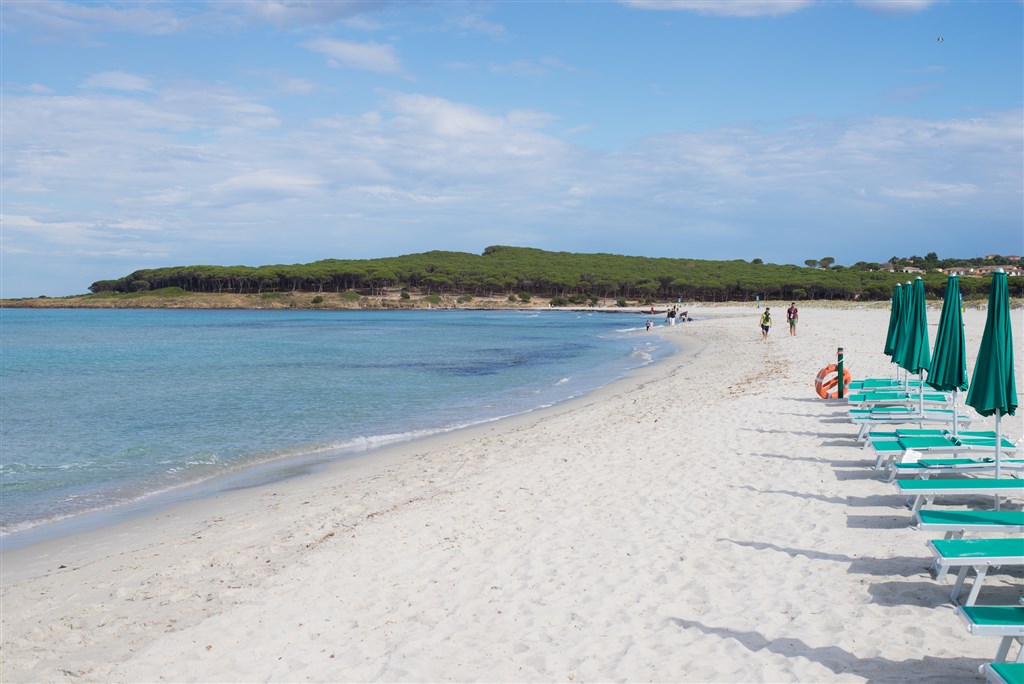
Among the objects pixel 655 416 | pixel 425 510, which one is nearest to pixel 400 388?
pixel 655 416

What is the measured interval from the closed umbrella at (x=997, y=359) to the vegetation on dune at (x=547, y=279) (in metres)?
104

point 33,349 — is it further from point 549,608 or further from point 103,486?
point 549,608

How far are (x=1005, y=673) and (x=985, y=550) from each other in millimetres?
1256

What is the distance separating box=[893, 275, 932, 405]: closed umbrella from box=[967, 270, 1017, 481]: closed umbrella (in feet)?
11.3

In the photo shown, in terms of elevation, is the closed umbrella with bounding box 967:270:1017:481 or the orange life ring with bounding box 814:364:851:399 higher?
the closed umbrella with bounding box 967:270:1017:481

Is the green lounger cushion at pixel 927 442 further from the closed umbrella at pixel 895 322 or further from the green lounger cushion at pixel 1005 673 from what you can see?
the green lounger cushion at pixel 1005 673

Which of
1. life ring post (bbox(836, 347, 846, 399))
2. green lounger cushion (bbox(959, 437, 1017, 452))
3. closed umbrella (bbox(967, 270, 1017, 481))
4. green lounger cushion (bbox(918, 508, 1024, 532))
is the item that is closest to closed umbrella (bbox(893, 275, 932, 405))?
green lounger cushion (bbox(959, 437, 1017, 452))

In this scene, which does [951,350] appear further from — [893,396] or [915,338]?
[893,396]

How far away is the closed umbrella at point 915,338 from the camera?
9703 mm

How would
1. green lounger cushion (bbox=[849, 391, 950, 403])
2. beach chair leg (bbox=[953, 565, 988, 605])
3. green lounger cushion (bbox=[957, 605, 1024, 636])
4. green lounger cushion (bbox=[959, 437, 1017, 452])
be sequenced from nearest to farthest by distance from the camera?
green lounger cushion (bbox=[957, 605, 1024, 636])
beach chair leg (bbox=[953, 565, 988, 605])
green lounger cushion (bbox=[959, 437, 1017, 452])
green lounger cushion (bbox=[849, 391, 950, 403])

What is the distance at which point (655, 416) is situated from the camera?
13.7 metres

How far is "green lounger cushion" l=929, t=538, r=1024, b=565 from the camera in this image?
4523 millimetres

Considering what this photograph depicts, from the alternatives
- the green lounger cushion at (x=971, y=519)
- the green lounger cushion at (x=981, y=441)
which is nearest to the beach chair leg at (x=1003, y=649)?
the green lounger cushion at (x=971, y=519)

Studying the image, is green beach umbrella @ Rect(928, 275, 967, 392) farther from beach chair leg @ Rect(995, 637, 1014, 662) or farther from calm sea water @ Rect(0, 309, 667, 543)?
calm sea water @ Rect(0, 309, 667, 543)
